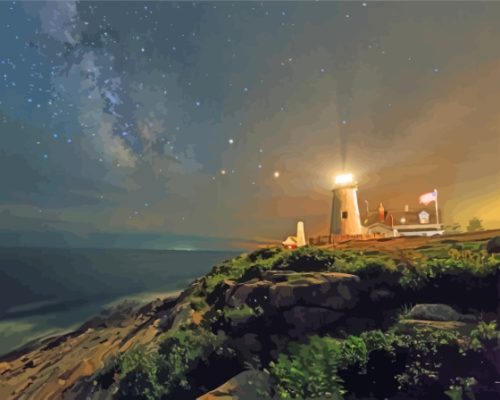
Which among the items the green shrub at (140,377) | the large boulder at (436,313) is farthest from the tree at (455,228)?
the green shrub at (140,377)

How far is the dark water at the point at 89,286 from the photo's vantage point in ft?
22.4

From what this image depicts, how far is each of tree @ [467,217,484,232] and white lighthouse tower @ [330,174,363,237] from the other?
5.35ft

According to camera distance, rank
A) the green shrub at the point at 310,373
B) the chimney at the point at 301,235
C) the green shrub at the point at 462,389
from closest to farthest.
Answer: the green shrub at the point at 462,389 < the green shrub at the point at 310,373 < the chimney at the point at 301,235

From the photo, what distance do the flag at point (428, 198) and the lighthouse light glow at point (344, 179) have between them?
1.11 metres

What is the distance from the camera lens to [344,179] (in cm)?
593

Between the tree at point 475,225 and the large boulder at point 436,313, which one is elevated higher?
the tree at point 475,225

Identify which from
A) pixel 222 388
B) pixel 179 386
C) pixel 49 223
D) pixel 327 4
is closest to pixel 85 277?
pixel 49 223

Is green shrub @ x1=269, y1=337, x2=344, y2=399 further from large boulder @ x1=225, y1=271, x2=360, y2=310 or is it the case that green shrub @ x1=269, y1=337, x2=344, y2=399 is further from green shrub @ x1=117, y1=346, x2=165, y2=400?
green shrub @ x1=117, y1=346, x2=165, y2=400

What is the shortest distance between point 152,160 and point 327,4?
13.3 feet

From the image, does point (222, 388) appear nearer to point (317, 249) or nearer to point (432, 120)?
point (317, 249)

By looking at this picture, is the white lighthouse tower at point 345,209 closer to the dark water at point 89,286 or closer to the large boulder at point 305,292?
the large boulder at point 305,292

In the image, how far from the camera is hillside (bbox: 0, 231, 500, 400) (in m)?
3.19

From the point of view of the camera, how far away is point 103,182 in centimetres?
668

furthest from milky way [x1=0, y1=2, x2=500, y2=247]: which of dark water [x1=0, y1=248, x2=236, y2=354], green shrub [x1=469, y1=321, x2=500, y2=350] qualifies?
green shrub [x1=469, y1=321, x2=500, y2=350]
